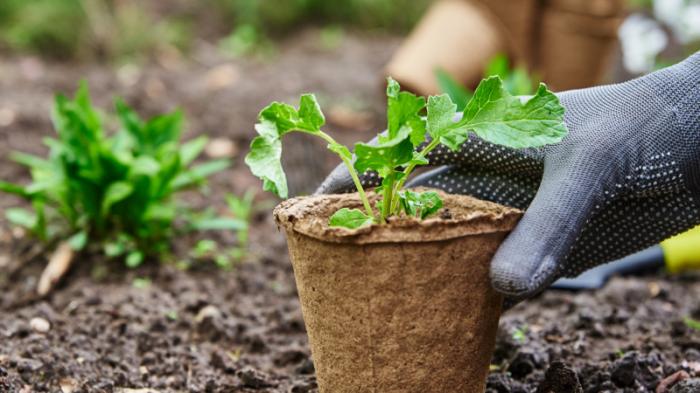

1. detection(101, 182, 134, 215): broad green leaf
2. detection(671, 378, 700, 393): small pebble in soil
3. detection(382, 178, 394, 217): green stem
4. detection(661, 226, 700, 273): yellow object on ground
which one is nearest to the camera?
detection(382, 178, 394, 217): green stem

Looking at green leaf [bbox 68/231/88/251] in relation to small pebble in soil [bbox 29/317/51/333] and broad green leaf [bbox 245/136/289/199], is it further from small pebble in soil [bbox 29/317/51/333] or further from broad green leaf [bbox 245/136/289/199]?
broad green leaf [bbox 245/136/289/199]

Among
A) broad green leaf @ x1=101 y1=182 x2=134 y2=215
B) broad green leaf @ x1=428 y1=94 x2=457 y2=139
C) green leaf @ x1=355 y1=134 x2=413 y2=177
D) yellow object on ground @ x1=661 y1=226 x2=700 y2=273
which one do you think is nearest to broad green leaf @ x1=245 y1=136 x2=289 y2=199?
green leaf @ x1=355 y1=134 x2=413 y2=177

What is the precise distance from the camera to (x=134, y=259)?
2.56m

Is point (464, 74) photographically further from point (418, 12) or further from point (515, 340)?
point (418, 12)

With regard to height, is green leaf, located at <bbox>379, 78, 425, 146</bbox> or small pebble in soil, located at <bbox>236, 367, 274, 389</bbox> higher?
green leaf, located at <bbox>379, 78, 425, 146</bbox>

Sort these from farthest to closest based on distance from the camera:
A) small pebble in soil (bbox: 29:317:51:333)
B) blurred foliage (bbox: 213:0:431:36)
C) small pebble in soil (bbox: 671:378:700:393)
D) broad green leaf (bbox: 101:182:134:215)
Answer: blurred foliage (bbox: 213:0:431:36)
broad green leaf (bbox: 101:182:134:215)
small pebble in soil (bbox: 29:317:51:333)
small pebble in soil (bbox: 671:378:700:393)

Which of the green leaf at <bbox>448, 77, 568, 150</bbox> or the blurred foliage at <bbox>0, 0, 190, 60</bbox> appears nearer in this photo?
the green leaf at <bbox>448, 77, 568, 150</bbox>

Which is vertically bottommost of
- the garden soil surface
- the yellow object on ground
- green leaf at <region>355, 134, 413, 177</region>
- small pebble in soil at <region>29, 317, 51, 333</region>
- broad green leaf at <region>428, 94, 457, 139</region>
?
the yellow object on ground

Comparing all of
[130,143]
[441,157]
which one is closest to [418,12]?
[130,143]

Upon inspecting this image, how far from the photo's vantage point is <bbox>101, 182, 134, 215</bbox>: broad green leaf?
2.50 metres

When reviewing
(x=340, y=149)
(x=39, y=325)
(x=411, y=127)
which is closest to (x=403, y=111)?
(x=411, y=127)

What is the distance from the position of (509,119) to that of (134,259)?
1611 millimetres

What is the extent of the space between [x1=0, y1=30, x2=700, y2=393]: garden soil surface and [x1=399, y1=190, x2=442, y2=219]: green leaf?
0.45m

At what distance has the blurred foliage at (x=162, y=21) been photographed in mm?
5707
